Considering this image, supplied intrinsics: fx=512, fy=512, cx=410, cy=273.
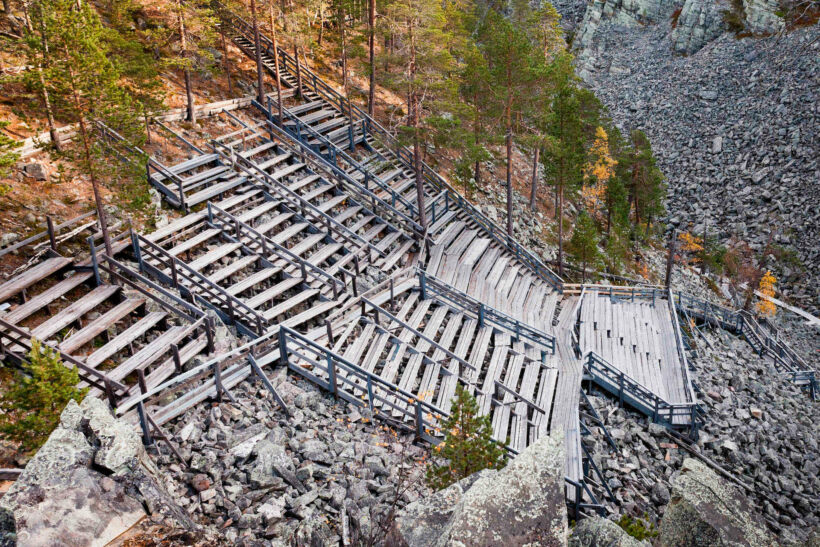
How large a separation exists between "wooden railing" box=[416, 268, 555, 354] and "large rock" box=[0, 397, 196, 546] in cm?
1360

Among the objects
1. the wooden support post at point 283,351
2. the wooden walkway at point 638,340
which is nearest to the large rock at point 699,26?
the wooden walkway at point 638,340

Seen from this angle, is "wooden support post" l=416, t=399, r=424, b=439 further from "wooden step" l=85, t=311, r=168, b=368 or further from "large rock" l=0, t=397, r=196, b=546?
"wooden step" l=85, t=311, r=168, b=368

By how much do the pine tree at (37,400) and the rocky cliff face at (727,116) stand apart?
5002 cm

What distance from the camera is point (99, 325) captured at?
12859mm

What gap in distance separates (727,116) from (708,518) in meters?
67.4

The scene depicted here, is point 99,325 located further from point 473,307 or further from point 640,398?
point 640,398

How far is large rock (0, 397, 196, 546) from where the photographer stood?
5.58 meters

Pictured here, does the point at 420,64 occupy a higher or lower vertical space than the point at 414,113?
higher

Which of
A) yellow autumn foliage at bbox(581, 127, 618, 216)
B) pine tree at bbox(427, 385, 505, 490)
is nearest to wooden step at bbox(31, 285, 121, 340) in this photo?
pine tree at bbox(427, 385, 505, 490)

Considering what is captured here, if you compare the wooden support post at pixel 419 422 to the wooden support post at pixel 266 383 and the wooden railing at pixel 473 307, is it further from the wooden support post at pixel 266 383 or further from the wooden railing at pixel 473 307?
the wooden railing at pixel 473 307

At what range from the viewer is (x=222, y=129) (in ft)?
80.5

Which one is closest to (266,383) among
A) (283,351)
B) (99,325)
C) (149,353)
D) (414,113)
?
(283,351)

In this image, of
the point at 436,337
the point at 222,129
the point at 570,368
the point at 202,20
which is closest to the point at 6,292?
the point at 436,337

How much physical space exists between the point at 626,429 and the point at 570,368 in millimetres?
2830
